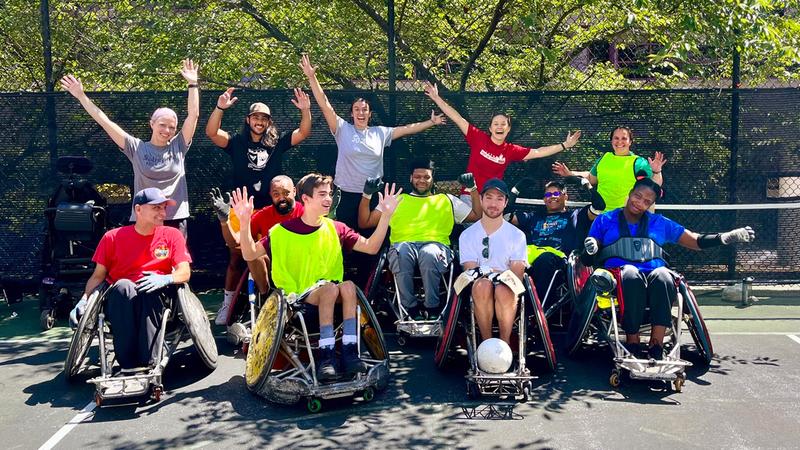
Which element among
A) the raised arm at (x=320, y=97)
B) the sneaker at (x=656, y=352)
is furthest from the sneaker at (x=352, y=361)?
the raised arm at (x=320, y=97)

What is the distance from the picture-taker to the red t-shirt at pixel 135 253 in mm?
5520

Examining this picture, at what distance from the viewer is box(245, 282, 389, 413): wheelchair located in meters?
4.90

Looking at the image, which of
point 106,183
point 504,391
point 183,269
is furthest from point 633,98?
point 106,183

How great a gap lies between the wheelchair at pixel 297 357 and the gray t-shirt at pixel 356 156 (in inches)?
84.5

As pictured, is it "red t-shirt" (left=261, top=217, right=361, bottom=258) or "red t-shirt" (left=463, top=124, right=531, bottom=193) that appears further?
"red t-shirt" (left=463, top=124, right=531, bottom=193)

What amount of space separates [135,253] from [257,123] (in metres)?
1.97

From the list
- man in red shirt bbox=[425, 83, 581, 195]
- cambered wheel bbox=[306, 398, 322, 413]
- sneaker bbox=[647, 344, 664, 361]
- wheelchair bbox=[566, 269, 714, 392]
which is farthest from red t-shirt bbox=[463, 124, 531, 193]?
cambered wheel bbox=[306, 398, 322, 413]

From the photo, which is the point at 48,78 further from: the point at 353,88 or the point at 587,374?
the point at 587,374

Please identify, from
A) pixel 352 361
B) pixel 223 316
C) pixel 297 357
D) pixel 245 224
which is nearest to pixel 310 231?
pixel 245 224

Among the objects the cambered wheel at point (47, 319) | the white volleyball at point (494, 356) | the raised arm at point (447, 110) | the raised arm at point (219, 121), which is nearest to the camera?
the white volleyball at point (494, 356)

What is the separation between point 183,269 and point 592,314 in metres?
2.90

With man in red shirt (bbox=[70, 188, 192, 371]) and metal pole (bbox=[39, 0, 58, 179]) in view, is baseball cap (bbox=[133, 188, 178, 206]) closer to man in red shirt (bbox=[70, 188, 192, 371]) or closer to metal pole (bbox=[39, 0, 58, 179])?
man in red shirt (bbox=[70, 188, 192, 371])

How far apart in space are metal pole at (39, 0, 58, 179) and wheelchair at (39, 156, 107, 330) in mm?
615

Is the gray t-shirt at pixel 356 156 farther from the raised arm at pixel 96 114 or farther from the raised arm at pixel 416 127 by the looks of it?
the raised arm at pixel 96 114
